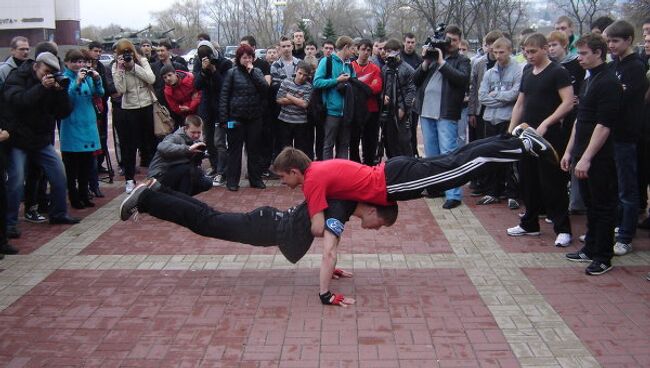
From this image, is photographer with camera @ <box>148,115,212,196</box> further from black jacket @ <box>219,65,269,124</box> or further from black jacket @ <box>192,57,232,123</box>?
black jacket @ <box>192,57,232,123</box>

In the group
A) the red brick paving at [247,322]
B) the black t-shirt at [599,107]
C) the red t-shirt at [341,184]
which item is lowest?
the red brick paving at [247,322]

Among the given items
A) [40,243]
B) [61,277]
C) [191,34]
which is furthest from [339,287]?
[191,34]

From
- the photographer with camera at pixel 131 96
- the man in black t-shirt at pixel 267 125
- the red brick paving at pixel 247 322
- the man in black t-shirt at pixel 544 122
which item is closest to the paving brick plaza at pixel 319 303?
the red brick paving at pixel 247 322

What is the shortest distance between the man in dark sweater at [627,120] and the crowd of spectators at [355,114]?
0.04 ft

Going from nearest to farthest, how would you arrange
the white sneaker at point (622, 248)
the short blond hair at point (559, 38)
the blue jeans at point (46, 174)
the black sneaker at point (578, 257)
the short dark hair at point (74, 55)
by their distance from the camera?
the black sneaker at point (578, 257)
the white sneaker at point (622, 248)
the blue jeans at point (46, 174)
the short blond hair at point (559, 38)
the short dark hair at point (74, 55)

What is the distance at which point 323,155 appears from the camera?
9453 mm

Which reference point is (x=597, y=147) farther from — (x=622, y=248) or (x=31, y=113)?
(x=31, y=113)

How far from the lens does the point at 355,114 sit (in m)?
9.33

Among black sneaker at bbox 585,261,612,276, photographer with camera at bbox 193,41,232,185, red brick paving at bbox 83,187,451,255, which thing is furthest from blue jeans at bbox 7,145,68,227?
black sneaker at bbox 585,261,612,276

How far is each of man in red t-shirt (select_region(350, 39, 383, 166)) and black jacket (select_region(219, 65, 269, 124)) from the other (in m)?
1.50

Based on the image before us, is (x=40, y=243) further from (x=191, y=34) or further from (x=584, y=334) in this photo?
(x=191, y=34)

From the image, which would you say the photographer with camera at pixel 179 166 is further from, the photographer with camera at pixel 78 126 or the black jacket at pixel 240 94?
the black jacket at pixel 240 94

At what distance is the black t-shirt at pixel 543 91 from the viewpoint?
6398 mm

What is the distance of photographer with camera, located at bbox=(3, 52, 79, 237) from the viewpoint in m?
6.91
